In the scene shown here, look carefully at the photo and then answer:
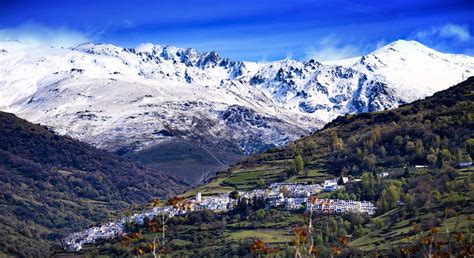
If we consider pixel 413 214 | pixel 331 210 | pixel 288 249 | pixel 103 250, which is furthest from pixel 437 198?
pixel 103 250

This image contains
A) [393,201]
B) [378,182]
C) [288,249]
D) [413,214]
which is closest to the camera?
[288,249]

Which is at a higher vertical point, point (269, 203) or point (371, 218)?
point (269, 203)

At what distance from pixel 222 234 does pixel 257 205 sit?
15913 mm

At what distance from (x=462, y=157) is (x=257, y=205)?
142 ft

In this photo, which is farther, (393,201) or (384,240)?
(393,201)

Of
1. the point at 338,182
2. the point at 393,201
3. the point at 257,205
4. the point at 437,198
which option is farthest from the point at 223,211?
the point at 437,198

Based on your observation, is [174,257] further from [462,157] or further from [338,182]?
[462,157]

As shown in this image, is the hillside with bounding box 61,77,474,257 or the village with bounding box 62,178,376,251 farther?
the village with bounding box 62,178,376,251

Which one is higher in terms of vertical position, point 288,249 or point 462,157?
point 462,157

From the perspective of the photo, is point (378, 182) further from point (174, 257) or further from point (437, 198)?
point (174, 257)

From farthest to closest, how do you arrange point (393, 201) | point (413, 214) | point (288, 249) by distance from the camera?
point (393, 201) < point (413, 214) < point (288, 249)

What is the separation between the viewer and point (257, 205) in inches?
7052

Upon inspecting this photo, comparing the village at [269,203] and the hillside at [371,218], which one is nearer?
the hillside at [371,218]

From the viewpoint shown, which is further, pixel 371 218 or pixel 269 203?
pixel 269 203
